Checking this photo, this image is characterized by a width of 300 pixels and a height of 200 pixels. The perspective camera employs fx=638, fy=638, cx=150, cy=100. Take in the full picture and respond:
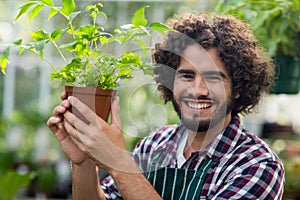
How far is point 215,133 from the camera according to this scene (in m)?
2.06

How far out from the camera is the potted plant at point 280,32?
251cm

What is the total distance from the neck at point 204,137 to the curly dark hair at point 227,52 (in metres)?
0.10

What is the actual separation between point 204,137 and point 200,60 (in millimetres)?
272

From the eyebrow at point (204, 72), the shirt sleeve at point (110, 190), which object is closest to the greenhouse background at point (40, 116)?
the shirt sleeve at point (110, 190)

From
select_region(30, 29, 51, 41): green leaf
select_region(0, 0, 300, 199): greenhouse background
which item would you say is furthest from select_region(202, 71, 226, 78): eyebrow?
select_region(0, 0, 300, 199): greenhouse background

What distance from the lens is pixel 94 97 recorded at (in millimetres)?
1727

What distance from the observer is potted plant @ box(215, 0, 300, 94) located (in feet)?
8.23

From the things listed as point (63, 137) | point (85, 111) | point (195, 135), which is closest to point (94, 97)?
point (85, 111)

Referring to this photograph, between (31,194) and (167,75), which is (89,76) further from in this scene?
(31,194)

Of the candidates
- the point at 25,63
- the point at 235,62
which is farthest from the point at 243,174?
the point at 25,63

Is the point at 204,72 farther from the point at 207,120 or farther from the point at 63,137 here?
the point at 63,137

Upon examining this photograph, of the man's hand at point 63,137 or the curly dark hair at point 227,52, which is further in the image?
the curly dark hair at point 227,52

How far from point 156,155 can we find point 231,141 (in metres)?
0.31

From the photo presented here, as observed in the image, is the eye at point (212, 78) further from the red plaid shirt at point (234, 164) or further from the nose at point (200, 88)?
the red plaid shirt at point (234, 164)
